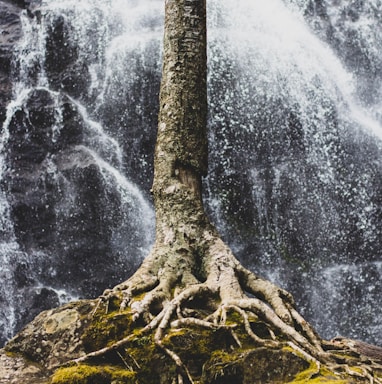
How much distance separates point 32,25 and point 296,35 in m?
7.83

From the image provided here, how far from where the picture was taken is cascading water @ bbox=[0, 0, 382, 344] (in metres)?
11.9

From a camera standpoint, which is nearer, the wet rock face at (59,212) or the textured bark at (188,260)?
the textured bark at (188,260)

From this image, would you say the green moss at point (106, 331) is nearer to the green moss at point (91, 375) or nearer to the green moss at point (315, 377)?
the green moss at point (91, 375)

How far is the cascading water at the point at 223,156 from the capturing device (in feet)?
39.1

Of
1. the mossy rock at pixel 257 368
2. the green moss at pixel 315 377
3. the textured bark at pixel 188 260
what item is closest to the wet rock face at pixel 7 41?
the textured bark at pixel 188 260

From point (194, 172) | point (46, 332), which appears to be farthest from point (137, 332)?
point (194, 172)

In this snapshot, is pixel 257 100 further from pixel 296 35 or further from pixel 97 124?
pixel 97 124

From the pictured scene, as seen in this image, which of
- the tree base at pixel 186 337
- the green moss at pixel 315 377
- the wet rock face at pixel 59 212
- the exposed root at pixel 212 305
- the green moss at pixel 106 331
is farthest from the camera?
the wet rock face at pixel 59 212

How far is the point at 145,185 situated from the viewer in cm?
1284

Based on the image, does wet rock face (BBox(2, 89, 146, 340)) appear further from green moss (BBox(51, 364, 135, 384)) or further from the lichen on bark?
green moss (BBox(51, 364, 135, 384))

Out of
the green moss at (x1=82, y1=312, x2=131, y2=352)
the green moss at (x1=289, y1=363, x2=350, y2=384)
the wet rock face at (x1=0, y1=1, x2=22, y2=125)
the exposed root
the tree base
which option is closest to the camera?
the green moss at (x1=289, y1=363, x2=350, y2=384)

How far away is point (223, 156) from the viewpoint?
13.1 metres

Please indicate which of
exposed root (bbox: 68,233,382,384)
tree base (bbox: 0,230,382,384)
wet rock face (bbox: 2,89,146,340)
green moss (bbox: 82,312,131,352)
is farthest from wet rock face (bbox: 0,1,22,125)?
green moss (bbox: 82,312,131,352)

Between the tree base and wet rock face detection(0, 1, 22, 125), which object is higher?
wet rock face detection(0, 1, 22, 125)
